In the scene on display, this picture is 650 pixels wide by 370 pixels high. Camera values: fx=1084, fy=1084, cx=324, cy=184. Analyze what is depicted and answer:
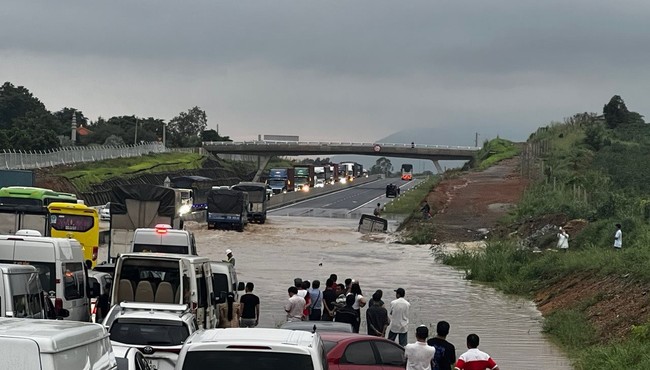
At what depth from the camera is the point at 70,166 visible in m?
91.3

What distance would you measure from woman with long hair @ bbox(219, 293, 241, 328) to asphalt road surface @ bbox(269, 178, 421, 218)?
227 feet

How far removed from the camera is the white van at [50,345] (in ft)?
25.4

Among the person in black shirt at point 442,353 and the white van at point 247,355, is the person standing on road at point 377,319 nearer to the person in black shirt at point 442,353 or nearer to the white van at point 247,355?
the person in black shirt at point 442,353

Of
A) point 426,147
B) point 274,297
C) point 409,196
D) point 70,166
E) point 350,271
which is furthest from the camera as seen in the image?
point 426,147

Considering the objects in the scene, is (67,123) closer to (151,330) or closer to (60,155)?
(60,155)

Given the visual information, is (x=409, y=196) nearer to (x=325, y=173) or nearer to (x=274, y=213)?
(x=274, y=213)

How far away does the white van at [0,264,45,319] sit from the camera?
1388 centimetres

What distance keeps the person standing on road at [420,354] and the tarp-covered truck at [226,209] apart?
53723 mm

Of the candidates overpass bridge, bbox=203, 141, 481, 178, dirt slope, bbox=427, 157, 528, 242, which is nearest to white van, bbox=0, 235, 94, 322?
dirt slope, bbox=427, 157, 528, 242

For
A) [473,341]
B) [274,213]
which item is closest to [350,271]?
[473,341]

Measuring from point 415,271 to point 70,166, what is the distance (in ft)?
165

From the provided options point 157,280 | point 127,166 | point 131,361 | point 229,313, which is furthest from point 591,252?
point 127,166

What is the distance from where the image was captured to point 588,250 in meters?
40.9

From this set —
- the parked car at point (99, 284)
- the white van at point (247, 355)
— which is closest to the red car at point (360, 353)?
the white van at point (247, 355)
